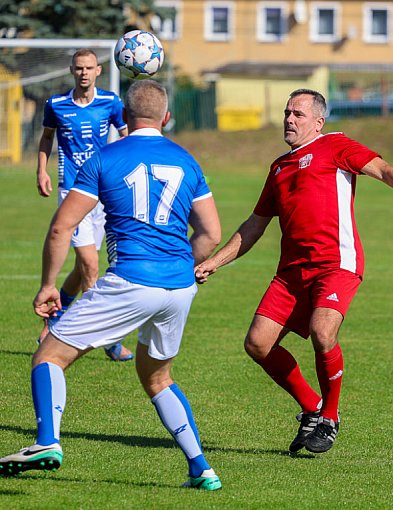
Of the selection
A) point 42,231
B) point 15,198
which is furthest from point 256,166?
point 42,231

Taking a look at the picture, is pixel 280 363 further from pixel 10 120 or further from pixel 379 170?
pixel 10 120

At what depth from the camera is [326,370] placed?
696 centimetres

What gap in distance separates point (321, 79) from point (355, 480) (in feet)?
169

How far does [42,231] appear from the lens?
66.6 feet

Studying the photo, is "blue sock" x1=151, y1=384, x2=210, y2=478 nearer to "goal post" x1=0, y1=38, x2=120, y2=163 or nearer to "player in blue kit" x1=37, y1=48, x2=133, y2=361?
"player in blue kit" x1=37, y1=48, x2=133, y2=361

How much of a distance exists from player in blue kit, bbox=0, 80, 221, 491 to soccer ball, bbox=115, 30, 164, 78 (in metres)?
2.98

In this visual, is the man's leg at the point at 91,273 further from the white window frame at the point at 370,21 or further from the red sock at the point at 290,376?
the white window frame at the point at 370,21

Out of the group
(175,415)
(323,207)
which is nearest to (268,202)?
(323,207)

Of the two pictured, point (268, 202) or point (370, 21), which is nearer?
point (268, 202)

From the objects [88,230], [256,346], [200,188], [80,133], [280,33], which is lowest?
[280,33]

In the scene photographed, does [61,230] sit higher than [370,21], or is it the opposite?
[61,230]

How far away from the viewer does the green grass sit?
19.3ft

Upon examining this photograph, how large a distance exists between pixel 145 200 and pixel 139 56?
3280mm

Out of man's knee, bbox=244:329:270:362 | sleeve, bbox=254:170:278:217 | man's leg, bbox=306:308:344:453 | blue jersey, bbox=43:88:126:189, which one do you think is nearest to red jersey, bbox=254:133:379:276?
sleeve, bbox=254:170:278:217
